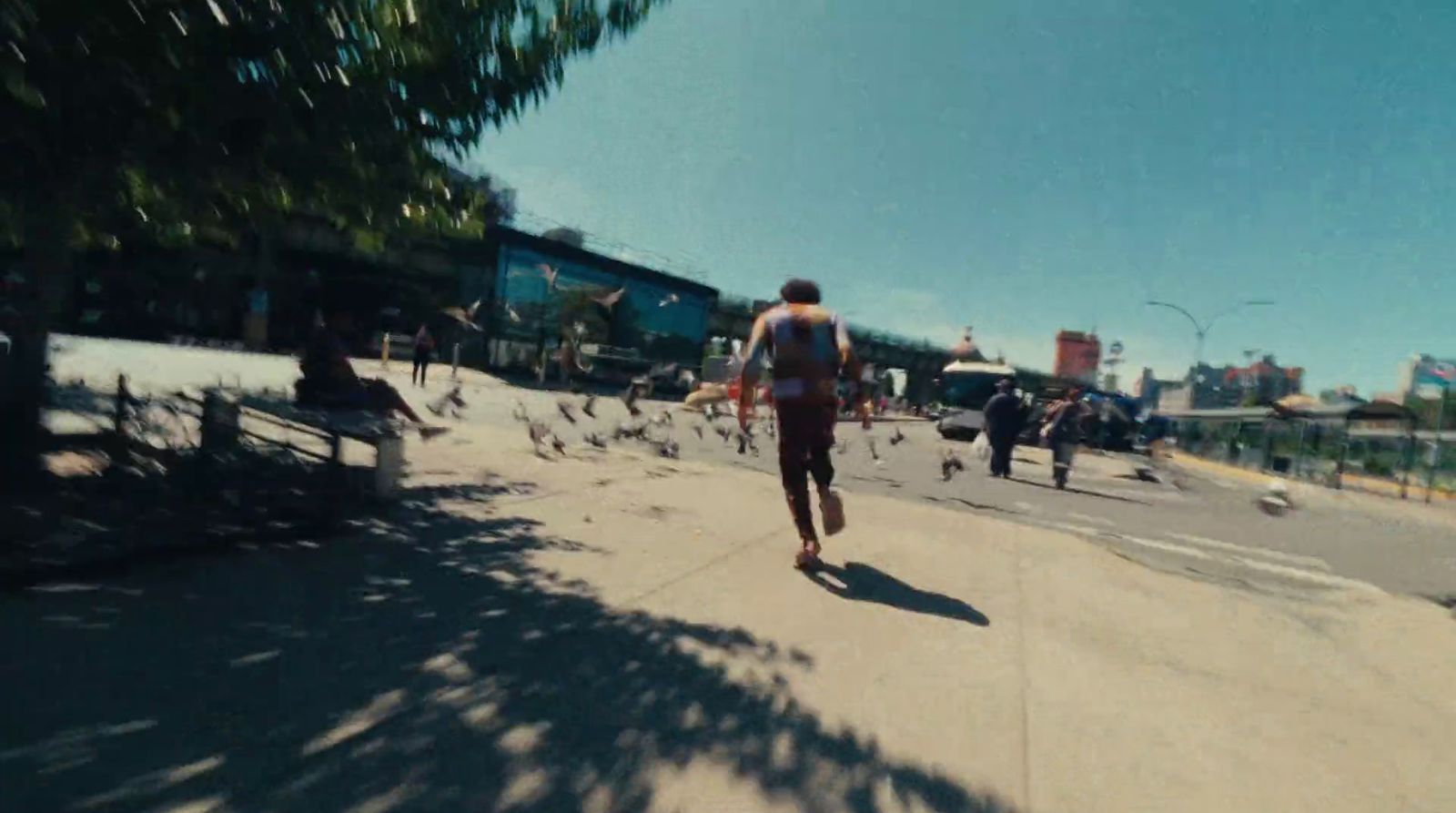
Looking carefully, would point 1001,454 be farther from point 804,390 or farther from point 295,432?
point 295,432


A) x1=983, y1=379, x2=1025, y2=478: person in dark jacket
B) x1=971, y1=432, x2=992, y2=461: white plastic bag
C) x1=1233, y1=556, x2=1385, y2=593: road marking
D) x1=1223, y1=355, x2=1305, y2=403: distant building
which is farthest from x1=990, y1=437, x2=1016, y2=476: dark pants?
x1=1223, y1=355, x2=1305, y2=403: distant building

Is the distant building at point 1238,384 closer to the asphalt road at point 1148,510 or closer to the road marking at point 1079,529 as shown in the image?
the asphalt road at point 1148,510

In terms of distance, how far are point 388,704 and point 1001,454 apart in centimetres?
975

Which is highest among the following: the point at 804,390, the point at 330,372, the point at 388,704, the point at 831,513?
the point at 804,390

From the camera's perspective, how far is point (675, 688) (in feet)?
7.32

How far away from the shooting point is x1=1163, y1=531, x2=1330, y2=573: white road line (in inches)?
222

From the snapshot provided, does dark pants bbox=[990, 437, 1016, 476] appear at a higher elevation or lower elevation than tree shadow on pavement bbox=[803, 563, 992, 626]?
higher

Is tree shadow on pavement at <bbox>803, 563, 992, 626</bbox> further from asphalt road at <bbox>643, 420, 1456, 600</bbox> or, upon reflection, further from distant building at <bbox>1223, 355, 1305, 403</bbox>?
distant building at <bbox>1223, 355, 1305, 403</bbox>

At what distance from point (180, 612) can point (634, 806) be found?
6.49 feet

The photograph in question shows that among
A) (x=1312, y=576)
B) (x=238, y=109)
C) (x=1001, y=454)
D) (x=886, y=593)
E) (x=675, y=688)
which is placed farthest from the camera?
(x=1001, y=454)

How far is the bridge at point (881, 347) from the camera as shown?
147 feet

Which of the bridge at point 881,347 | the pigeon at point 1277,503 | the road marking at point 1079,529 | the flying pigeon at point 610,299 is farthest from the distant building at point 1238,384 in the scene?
the road marking at point 1079,529

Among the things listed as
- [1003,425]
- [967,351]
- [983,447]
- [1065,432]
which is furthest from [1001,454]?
[967,351]

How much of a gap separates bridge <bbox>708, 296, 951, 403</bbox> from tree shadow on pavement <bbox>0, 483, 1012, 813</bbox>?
104ft
